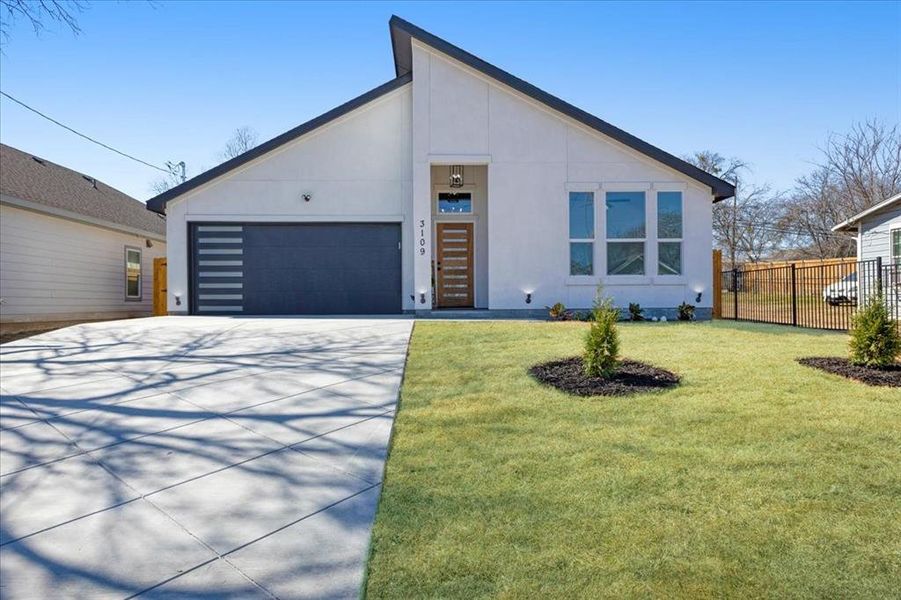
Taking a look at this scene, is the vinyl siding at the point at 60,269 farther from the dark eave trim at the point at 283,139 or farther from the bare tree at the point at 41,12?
the bare tree at the point at 41,12

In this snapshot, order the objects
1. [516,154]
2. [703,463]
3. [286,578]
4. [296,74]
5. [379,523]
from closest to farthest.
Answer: [286,578], [379,523], [703,463], [516,154], [296,74]

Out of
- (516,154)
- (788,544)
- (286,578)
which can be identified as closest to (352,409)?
(286,578)

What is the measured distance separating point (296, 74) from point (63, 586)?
15.6m

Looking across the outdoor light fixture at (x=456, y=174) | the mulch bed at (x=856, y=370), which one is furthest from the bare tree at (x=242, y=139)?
the mulch bed at (x=856, y=370)

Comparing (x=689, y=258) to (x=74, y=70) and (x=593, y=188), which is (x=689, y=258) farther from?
(x=74, y=70)

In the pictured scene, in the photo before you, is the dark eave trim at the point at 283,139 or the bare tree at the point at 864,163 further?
the bare tree at the point at 864,163

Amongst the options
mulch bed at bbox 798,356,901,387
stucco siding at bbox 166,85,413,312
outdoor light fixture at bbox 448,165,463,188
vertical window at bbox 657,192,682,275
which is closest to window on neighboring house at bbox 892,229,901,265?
vertical window at bbox 657,192,682,275

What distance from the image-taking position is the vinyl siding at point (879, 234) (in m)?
15.2

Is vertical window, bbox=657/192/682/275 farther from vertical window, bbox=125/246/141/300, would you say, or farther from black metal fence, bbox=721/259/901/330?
vertical window, bbox=125/246/141/300

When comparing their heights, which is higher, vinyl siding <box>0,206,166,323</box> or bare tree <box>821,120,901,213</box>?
bare tree <box>821,120,901,213</box>

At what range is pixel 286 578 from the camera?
2260 millimetres

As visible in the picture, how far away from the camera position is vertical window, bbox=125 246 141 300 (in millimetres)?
16672

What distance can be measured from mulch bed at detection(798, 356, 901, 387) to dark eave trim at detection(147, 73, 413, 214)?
32.0 feet

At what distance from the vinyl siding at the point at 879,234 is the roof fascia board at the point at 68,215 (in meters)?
22.4
